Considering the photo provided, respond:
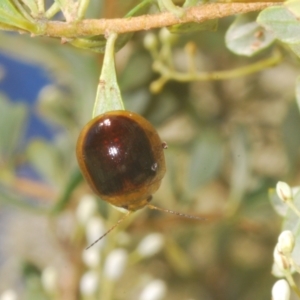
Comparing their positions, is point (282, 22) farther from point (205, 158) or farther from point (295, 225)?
point (205, 158)

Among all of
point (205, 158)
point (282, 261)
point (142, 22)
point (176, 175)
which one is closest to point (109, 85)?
point (142, 22)

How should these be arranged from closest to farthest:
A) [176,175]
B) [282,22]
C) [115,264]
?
[282,22], [115,264], [176,175]

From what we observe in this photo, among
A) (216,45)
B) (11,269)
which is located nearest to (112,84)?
(216,45)

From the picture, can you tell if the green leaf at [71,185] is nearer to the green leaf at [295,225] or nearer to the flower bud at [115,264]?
the flower bud at [115,264]

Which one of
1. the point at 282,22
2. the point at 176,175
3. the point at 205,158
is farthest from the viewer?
the point at 176,175

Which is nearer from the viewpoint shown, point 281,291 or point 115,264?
point 281,291

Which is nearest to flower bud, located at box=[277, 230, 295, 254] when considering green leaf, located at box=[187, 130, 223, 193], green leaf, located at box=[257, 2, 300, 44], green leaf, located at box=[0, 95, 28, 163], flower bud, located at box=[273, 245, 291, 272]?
flower bud, located at box=[273, 245, 291, 272]
